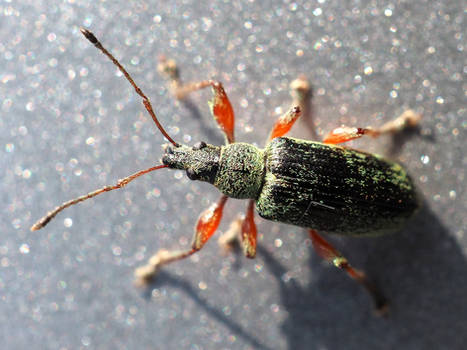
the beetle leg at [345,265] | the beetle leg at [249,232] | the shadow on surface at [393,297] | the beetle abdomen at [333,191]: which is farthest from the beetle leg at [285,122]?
the shadow on surface at [393,297]

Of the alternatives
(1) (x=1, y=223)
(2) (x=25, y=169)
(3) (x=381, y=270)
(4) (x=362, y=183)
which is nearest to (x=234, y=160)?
(4) (x=362, y=183)

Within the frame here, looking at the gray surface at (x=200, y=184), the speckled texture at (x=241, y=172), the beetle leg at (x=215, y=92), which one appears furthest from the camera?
the gray surface at (x=200, y=184)

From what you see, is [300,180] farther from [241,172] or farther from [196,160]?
[196,160]

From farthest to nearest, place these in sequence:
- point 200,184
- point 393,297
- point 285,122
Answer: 1. point 200,184
2. point 393,297
3. point 285,122

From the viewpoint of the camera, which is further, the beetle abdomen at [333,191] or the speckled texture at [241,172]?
the speckled texture at [241,172]

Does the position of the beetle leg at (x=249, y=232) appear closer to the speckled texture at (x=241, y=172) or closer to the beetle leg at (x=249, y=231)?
the beetle leg at (x=249, y=231)

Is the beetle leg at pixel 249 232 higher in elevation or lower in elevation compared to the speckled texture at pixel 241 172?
lower

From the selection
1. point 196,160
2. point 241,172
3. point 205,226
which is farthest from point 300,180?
point 205,226
